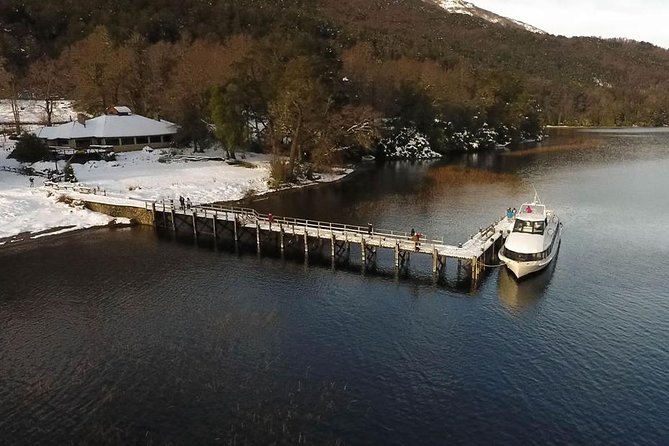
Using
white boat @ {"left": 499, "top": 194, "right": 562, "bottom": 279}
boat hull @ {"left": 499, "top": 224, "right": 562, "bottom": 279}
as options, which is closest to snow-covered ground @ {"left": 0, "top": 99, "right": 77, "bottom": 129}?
→ white boat @ {"left": 499, "top": 194, "right": 562, "bottom": 279}

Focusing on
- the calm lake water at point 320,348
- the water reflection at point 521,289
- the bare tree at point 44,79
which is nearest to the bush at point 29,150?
the calm lake water at point 320,348

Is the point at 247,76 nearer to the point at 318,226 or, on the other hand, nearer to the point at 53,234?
the point at 53,234

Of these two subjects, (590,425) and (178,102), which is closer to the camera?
(590,425)

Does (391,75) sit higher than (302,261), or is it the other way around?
(391,75)

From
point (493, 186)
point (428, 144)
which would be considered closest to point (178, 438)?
point (493, 186)

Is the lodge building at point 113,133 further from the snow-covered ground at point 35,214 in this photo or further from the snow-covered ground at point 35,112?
the snow-covered ground at point 35,112

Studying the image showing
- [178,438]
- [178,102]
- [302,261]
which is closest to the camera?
[178,438]

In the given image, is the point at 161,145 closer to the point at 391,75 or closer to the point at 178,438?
the point at 391,75
